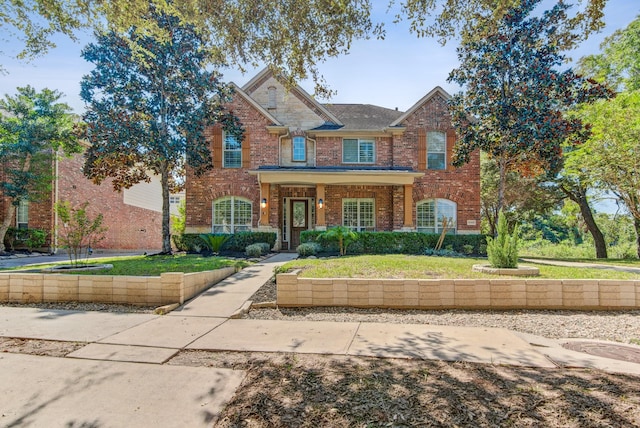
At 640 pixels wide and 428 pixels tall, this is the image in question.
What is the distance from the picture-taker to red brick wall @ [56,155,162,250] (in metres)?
Result: 17.1

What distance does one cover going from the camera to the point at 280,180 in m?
14.9

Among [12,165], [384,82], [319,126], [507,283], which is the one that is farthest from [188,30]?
[507,283]

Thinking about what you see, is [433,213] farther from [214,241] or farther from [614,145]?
[214,241]

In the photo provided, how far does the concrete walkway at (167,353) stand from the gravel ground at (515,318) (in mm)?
336

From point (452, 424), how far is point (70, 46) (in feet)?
26.5

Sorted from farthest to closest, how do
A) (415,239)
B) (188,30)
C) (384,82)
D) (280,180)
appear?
(280,180) → (415,239) → (188,30) → (384,82)

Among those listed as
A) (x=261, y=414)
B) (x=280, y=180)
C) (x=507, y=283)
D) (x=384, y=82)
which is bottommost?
(x=261, y=414)

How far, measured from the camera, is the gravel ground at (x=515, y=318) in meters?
4.64

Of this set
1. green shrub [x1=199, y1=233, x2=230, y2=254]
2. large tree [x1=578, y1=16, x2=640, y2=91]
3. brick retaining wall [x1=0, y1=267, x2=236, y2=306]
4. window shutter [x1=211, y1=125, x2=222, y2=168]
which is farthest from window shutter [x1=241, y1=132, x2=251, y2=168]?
large tree [x1=578, y1=16, x2=640, y2=91]

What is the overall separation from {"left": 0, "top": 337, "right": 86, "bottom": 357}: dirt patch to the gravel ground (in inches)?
86.1

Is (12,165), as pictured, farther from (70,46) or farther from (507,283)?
(507,283)

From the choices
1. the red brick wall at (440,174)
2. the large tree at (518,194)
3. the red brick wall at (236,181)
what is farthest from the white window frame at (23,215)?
the large tree at (518,194)

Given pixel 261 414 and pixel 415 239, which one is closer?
pixel 261 414

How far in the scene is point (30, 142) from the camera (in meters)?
14.9
